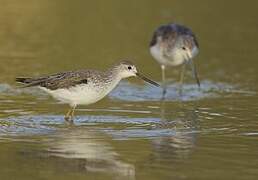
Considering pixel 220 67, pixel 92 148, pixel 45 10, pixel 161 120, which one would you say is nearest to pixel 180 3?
pixel 45 10

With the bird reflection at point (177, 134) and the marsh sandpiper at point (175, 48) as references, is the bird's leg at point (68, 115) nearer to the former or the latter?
the bird reflection at point (177, 134)

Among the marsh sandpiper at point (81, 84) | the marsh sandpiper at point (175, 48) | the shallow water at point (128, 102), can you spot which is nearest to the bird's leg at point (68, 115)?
the marsh sandpiper at point (81, 84)

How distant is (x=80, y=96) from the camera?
13.3m

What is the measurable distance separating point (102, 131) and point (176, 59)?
17.3 ft

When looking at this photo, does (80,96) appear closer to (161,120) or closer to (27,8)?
(161,120)

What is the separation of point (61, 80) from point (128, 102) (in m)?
2.16

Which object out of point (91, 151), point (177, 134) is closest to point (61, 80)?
point (177, 134)

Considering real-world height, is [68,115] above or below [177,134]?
above

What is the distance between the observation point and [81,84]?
1329 cm

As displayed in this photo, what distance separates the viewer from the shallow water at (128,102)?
1067cm

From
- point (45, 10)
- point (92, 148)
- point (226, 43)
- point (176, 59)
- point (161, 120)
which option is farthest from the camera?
point (45, 10)

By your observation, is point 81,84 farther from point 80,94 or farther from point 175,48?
point 175,48

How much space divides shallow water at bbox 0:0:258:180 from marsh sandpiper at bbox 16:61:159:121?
1.24ft

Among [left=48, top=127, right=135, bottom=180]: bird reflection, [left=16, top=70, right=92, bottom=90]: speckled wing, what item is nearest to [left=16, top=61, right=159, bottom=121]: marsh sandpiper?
[left=16, top=70, right=92, bottom=90]: speckled wing
